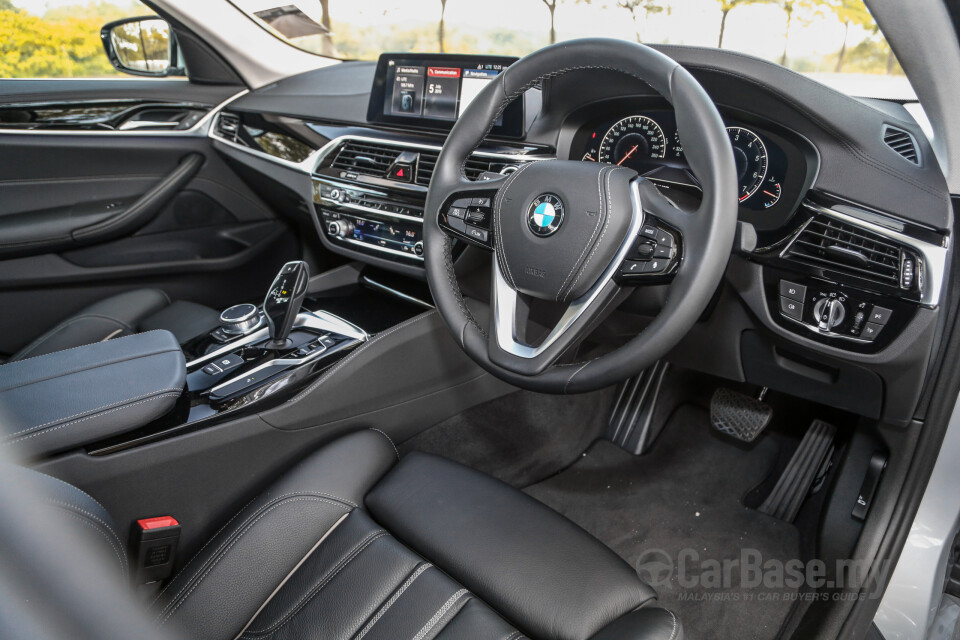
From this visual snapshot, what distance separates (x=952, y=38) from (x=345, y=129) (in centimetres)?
136

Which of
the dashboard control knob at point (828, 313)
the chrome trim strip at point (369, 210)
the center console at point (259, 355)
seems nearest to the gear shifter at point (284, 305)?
the center console at point (259, 355)

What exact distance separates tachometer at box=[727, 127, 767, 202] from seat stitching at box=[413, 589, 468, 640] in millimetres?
843

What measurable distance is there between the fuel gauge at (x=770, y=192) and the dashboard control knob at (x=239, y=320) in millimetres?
1093

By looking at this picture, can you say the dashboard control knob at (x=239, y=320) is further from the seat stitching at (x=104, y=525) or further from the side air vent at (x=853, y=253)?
the side air vent at (x=853, y=253)

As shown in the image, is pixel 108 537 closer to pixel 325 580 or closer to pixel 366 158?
pixel 325 580

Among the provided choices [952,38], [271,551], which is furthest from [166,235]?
[952,38]

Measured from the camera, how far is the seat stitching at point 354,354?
1452mm

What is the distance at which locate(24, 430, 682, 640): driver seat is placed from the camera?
988 millimetres

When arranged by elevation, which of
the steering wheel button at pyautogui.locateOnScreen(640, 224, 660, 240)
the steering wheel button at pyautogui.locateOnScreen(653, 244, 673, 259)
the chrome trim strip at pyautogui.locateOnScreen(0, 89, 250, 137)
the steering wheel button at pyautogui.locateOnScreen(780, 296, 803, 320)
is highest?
the steering wheel button at pyautogui.locateOnScreen(640, 224, 660, 240)

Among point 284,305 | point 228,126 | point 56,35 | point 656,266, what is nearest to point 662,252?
A: point 656,266

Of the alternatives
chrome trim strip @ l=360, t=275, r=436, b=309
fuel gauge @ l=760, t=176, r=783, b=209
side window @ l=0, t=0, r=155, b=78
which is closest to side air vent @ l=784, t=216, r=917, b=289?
fuel gauge @ l=760, t=176, r=783, b=209

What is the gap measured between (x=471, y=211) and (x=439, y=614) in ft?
2.12

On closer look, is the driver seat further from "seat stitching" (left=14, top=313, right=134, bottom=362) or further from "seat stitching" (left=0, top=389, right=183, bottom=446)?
"seat stitching" (left=14, top=313, right=134, bottom=362)

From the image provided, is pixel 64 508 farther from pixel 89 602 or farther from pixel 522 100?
pixel 522 100
